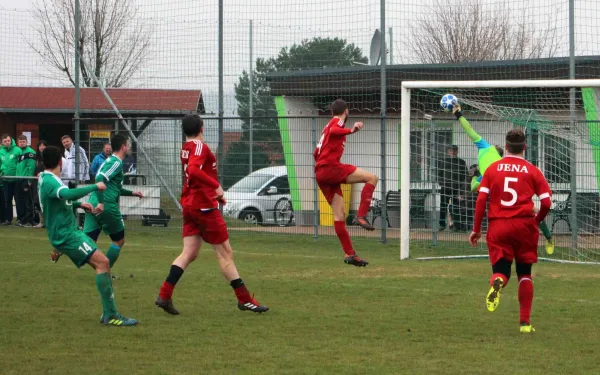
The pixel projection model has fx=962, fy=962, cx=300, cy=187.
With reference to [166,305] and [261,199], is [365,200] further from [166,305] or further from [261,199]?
[261,199]

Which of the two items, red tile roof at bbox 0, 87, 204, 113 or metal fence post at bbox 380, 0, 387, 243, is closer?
metal fence post at bbox 380, 0, 387, 243

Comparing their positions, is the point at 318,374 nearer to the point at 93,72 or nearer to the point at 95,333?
the point at 95,333

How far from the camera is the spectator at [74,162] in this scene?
66.3 ft

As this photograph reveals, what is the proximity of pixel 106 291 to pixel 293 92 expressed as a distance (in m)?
11.9

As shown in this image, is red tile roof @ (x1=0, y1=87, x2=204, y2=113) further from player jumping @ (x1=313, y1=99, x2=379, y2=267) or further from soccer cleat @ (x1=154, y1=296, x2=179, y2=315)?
soccer cleat @ (x1=154, y1=296, x2=179, y2=315)

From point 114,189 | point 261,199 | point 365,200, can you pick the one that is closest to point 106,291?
point 114,189

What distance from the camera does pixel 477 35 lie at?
24266mm

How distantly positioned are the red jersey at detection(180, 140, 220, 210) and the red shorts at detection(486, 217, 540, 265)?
2781 mm

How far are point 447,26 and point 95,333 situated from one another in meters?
15.6

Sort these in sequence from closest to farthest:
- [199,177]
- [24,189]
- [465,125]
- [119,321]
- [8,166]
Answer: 1. [119,321]
2. [199,177]
3. [465,125]
4. [24,189]
5. [8,166]

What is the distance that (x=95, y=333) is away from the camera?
340 inches

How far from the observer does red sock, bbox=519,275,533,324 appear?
864cm

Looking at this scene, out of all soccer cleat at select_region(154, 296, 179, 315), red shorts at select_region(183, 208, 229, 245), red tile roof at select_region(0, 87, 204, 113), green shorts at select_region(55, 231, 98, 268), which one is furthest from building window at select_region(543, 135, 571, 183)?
green shorts at select_region(55, 231, 98, 268)

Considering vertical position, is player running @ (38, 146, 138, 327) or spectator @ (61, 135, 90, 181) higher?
spectator @ (61, 135, 90, 181)
